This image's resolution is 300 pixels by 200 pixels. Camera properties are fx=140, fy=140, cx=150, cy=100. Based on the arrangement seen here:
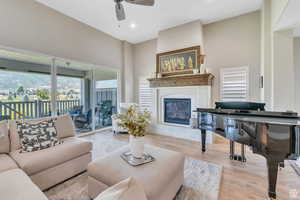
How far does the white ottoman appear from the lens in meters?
1.40

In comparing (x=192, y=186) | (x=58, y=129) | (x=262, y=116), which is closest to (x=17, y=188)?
(x=58, y=129)

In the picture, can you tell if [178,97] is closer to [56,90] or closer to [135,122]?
[135,122]

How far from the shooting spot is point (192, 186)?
203 centimetres

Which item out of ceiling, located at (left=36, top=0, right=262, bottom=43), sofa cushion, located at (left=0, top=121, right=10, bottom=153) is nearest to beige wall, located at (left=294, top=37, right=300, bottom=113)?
ceiling, located at (left=36, top=0, right=262, bottom=43)

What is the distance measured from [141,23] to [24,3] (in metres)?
2.85

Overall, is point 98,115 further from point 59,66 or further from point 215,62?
point 215,62

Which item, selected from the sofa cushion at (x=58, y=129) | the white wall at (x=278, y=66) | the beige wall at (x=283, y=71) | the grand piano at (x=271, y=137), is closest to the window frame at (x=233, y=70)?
the white wall at (x=278, y=66)

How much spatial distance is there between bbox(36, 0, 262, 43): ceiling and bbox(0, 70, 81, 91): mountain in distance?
1.81 meters

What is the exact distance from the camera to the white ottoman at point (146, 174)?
54.9 inches

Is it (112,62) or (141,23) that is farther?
(112,62)

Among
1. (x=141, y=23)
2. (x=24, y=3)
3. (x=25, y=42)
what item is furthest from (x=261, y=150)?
(x=24, y=3)

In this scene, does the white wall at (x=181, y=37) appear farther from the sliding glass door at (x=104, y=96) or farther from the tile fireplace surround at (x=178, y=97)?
the sliding glass door at (x=104, y=96)

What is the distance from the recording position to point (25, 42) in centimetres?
319

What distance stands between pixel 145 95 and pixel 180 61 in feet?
6.33
